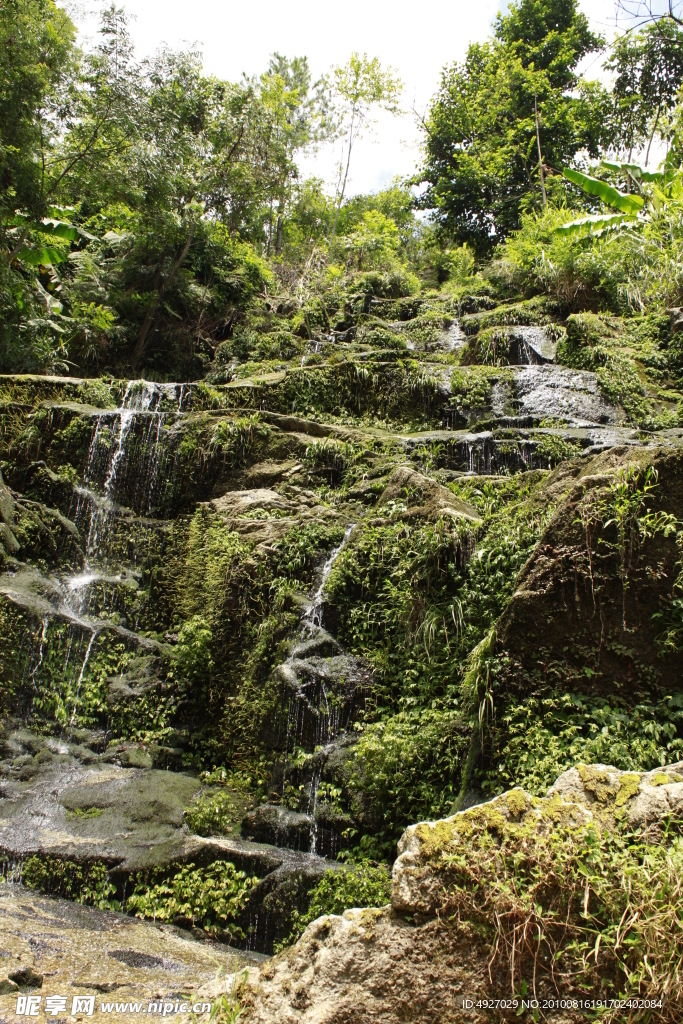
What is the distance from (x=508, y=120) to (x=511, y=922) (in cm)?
2933

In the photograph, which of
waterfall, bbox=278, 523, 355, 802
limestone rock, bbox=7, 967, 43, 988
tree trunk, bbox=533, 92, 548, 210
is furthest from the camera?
tree trunk, bbox=533, 92, 548, 210

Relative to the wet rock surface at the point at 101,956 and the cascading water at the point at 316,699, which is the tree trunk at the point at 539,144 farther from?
the wet rock surface at the point at 101,956

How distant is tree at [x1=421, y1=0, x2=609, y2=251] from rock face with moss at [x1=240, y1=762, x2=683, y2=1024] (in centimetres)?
2422

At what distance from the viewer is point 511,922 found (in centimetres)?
330

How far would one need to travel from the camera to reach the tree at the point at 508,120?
24.9m

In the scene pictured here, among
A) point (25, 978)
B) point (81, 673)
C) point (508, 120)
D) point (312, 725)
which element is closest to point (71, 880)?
point (25, 978)

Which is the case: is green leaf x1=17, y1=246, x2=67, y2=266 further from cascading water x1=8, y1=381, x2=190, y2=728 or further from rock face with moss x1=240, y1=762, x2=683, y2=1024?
rock face with moss x1=240, y1=762, x2=683, y2=1024

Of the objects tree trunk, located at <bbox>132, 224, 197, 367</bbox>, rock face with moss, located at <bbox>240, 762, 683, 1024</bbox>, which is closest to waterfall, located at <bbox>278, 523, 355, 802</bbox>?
rock face with moss, located at <bbox>240, 762, 683, 1024</bbox>

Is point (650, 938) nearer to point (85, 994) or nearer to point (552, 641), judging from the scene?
point (552, 641)

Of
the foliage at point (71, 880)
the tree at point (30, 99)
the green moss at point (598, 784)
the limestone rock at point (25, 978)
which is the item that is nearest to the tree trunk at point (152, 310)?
the tree at point (30, 99)

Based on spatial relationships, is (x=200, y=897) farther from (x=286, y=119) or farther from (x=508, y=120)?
(x=508, y=120)

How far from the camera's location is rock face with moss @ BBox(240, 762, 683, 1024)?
311 centimetres

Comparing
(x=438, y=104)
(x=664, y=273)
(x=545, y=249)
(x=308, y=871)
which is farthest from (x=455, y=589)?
(x=438, y=104)

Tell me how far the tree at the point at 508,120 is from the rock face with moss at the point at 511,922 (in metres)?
24.2
